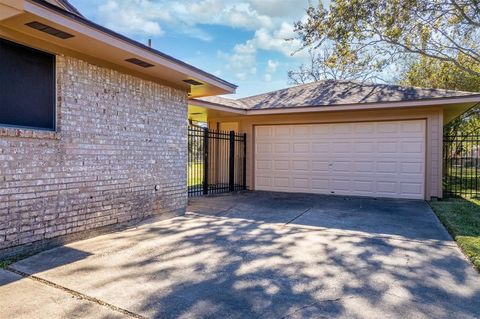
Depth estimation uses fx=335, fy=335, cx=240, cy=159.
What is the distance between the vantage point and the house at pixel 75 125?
14.4ft

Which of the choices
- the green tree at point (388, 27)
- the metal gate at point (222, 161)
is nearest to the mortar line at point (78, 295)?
the metal gate at point (222, 161)

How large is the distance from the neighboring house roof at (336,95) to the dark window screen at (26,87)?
6449 mm

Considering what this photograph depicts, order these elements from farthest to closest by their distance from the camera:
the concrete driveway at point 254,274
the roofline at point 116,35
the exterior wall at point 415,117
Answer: the exterior wall at point 415,117 < the roofline at point 116,35 < the concrete driveway at point 254,274

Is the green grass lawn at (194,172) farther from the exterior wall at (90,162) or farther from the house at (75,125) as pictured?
the house at (75,125)

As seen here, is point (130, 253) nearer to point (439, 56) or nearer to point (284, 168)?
point (284, 168)

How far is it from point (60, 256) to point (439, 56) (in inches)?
639

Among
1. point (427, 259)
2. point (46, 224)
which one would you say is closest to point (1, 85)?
point (46, 224)

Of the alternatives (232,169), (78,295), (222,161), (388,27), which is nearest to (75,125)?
(78,295)

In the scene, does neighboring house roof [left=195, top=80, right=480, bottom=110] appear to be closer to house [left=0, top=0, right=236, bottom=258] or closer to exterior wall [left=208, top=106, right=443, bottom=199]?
exterior wall [left=208, top=106, right=443, bottom=199]

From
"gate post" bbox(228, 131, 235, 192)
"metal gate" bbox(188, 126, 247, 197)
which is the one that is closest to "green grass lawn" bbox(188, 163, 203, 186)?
"metal gate" bbox(188, 126, 247, 197)

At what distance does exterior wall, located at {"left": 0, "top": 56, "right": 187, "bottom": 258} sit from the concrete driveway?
0.40 m

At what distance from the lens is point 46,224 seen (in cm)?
482

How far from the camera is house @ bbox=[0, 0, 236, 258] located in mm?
4379

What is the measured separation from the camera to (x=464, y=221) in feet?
22.2
